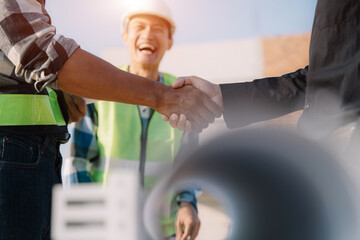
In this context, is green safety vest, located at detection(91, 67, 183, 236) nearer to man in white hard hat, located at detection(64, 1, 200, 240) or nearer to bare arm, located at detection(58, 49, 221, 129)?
man in white hard hat, located at detection(64, 1, 200, 240)

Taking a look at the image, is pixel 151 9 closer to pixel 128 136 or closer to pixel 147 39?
pixel 147 39

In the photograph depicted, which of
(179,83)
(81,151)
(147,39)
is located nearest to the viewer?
(179,83)

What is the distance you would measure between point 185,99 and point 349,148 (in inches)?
38.7

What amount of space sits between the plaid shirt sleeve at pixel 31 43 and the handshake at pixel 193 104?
2.02 ft

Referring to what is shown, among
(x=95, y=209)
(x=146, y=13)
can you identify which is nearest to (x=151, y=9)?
(x=146, y=13)

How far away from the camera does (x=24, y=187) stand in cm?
105

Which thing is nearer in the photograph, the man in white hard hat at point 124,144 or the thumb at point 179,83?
the thumb at point 179,83

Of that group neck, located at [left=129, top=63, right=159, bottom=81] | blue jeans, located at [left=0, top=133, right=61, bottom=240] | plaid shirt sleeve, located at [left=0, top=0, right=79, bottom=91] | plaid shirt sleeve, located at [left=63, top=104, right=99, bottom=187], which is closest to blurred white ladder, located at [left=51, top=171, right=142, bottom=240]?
plaid shirt sleeve, located at [left=63, top=104, right=99, bottom=187]

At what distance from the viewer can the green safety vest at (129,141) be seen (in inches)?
74.7

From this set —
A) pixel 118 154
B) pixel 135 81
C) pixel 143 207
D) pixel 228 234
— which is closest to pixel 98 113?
pixel 118 154

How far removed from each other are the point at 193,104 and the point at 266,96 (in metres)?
0.34

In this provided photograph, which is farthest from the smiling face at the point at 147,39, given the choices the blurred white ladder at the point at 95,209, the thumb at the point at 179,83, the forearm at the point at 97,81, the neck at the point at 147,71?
the forearm at the point at 97,81

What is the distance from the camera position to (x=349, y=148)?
78 cm

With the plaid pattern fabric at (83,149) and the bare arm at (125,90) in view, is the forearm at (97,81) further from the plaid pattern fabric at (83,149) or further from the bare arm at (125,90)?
the plaid pattern fabric at (83,149)
